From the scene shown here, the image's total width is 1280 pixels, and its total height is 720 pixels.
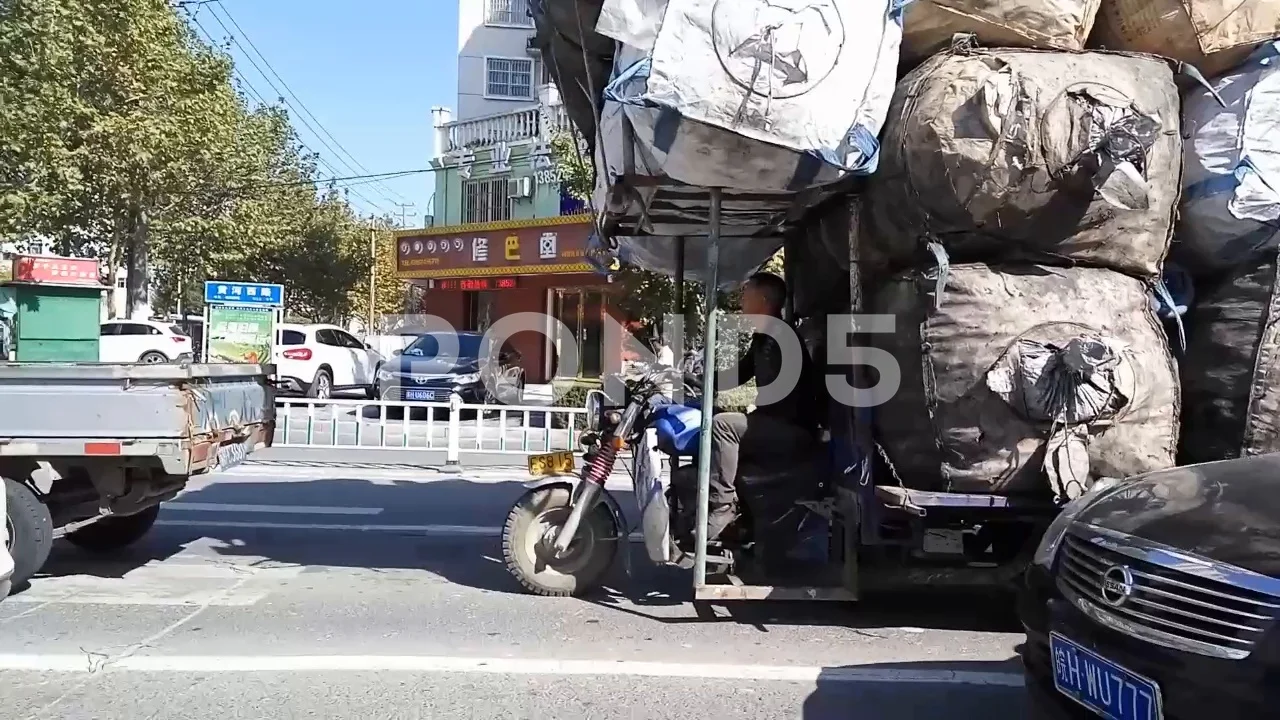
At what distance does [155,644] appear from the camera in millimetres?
4887

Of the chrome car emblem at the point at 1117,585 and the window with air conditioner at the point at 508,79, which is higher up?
the window with air conditioner at the point at 508,79

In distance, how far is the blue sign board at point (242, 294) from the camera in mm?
15219

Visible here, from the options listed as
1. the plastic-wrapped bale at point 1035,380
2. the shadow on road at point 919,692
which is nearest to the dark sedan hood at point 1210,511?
the plastic-wrapped bale at point 1035,380

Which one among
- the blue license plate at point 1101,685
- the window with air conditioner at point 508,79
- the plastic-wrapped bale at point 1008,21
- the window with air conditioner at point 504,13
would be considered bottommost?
the blue license plate at point 1101,685

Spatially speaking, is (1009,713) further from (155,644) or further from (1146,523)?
(155,644)

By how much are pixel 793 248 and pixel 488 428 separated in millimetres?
6567

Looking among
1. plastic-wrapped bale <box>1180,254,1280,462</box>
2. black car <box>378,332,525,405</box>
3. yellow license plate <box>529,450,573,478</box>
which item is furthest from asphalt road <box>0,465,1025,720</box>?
black car <box>378,332,525,405</box>

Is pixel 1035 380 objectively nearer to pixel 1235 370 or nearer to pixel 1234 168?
pixel 1235 370

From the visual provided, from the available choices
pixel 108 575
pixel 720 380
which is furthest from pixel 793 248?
pixel 108 575

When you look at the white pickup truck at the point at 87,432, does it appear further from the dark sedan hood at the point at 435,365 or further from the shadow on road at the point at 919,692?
the dark sedan hood at the point at 435,365

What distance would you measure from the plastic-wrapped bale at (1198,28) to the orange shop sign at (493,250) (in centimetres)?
1648

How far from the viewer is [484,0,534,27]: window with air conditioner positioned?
3072 centimetres

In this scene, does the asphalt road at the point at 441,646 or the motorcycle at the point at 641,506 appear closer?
Result: the asphalt road at the point at 441,646

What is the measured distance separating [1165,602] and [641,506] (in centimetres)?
307
